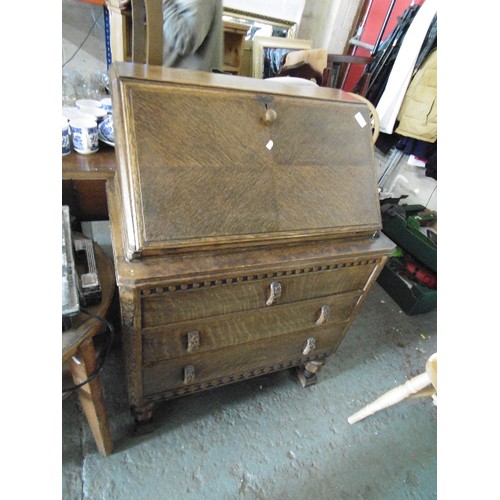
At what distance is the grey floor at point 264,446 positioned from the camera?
3.59ft

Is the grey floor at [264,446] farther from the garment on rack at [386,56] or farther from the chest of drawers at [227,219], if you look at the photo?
the garment on rack at [386,56]

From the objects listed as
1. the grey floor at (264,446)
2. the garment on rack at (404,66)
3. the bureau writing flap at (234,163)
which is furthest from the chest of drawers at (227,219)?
the garment on rack at (404,66)

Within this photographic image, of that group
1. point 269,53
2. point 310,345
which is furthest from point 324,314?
point 269,53

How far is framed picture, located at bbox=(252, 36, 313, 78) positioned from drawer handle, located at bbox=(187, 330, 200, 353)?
7.72 feet

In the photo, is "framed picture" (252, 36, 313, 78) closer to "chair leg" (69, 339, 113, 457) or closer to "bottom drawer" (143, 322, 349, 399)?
"bottom drawer" (143, 322, 349, 399)

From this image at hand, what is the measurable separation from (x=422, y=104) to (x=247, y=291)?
2102 mm

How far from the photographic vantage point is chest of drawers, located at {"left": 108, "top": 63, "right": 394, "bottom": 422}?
713 millimetres

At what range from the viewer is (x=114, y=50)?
2035 millimetres

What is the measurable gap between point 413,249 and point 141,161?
6.57ft

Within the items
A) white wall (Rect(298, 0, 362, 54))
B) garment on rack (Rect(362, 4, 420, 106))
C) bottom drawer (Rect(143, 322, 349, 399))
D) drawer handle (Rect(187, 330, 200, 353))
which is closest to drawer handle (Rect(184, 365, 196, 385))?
bottom drawer (Rect(143, 322, 349, 399))

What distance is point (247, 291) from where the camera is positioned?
876mm

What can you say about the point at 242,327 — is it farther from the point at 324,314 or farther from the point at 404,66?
the point at 404,66
